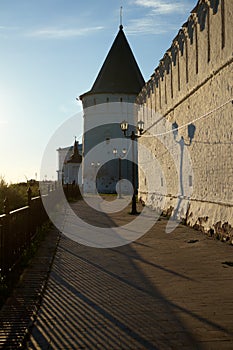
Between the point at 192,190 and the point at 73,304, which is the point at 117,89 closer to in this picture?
the point at 192,190

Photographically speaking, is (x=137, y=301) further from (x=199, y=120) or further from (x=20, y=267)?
(x=199, y=120)

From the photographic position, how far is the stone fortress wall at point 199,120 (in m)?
11.6

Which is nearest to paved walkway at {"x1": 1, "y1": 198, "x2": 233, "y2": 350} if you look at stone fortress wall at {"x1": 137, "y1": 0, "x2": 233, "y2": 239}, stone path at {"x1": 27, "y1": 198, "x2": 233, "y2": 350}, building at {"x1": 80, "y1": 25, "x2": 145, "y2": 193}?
stone path at {"x1": 27, "y1": 198, "x2": 233, "y2": 350}

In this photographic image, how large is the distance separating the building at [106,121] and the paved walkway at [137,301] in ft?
160

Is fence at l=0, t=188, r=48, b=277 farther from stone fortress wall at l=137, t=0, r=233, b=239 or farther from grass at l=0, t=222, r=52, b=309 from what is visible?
stone fortress wall at l=137, t=0, r=233, b=239

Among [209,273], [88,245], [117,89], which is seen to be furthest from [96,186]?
[209,273]

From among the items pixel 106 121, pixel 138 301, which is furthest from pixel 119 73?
pixel 138 301

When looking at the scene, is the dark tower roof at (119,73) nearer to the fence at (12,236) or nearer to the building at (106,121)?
the building at (106,121)

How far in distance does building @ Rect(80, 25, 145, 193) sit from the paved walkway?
1919 inches

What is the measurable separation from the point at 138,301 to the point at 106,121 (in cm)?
5422

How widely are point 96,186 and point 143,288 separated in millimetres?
54042

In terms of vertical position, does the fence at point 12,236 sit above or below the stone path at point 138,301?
above

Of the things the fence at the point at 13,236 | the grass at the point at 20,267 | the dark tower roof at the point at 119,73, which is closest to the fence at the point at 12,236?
the fence at the point at 13,236

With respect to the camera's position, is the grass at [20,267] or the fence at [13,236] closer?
the grass at [20,267]
